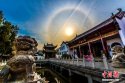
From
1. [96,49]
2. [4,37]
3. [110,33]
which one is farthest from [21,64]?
[4,37]

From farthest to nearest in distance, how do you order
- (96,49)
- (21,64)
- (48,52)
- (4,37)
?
(48,52) < (4,37) < (96,49) < (21,64)

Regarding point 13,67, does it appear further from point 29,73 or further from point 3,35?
point 3,35

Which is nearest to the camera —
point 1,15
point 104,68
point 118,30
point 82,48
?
point 104,68

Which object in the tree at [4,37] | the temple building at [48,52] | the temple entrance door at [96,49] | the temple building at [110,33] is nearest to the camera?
the temple building at [110,33]

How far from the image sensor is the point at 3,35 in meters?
34.0

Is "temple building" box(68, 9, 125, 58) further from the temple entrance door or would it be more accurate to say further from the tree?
the tree

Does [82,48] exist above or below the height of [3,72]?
above

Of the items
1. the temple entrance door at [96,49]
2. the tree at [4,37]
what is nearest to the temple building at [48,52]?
the tree at [4,37]

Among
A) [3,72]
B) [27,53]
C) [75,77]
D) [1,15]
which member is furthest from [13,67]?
[1,15]

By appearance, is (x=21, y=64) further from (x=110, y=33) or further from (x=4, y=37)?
(x=4, y=37)

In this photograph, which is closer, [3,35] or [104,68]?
[104,68]

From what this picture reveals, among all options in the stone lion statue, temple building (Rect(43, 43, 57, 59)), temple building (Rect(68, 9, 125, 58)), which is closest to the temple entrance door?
temple building (Rect(68, 9, 125, 58))

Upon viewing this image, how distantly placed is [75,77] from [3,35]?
24703 mm

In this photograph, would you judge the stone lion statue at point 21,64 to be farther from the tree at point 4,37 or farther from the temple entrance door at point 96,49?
the tree at point 4,37
